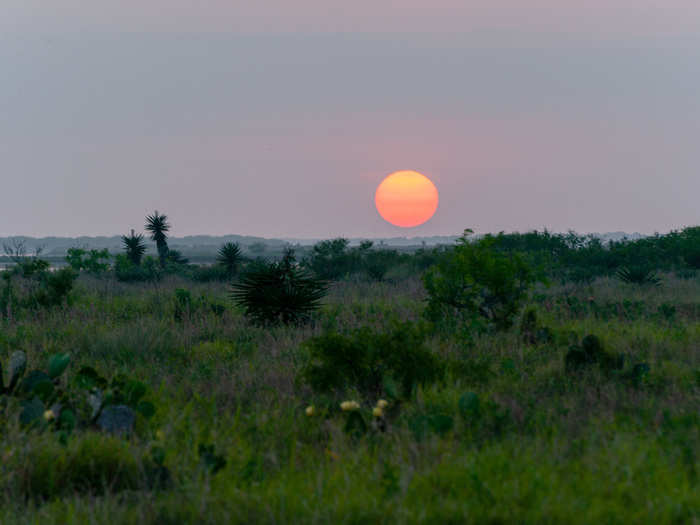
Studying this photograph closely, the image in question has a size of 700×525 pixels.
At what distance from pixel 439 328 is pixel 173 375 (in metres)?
4.47

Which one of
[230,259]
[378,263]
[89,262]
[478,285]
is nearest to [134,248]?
[89,262]

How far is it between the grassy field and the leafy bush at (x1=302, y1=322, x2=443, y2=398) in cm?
29

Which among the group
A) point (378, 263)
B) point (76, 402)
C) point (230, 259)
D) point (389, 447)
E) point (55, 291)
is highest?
point (230, 259)

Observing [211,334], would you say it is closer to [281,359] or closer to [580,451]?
[281,359]

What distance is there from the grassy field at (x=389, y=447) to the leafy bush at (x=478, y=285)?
1.40m

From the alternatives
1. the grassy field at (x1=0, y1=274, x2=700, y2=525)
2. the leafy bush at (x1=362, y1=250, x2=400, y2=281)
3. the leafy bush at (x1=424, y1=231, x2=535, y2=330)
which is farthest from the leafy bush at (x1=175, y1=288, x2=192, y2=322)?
the leafy bush at (x1=362, y1=250, x2=400, y2=281)

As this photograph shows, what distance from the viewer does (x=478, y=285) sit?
9.98 m

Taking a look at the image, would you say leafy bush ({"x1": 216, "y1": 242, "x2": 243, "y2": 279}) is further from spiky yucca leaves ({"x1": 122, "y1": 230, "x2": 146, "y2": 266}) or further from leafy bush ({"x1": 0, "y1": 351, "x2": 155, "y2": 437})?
leafy bush ({"x1": 0, "y1": 351, "x2": 155, "y2": 437})

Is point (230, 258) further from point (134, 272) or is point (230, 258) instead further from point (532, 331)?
point (532, 331)

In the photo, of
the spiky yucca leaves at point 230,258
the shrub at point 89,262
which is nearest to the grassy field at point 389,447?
the spiky yucca leaves at point 230,258

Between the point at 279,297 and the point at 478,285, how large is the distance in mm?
3690

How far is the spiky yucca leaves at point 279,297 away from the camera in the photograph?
10.6 meters

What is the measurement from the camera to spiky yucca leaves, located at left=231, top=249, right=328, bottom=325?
10.6 meters

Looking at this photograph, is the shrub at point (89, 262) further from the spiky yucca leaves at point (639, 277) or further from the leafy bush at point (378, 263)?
the spiky yucca leaves at point (639, 277)
